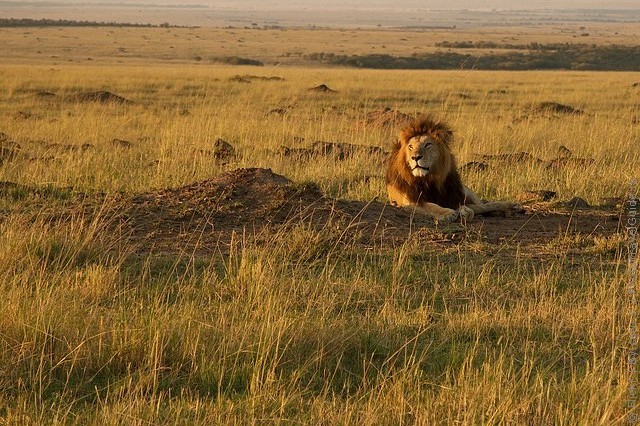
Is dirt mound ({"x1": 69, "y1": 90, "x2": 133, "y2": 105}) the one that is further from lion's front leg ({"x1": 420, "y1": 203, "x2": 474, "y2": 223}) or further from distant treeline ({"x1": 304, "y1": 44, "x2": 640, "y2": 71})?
distant treeline ({"x1": 304, "y1": 44, "x2": 640, "y2": 71})

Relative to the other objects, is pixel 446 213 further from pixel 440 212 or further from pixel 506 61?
pixel 506 61

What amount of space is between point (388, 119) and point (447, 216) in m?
8.31

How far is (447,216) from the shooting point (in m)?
7.80

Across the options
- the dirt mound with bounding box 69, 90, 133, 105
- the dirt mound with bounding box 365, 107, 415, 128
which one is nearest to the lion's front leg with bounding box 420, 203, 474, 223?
the dirt mound with bounding box 365, 107, 415, 128

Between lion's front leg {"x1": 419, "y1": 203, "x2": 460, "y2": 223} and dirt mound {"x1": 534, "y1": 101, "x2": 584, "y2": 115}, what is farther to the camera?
dirt mound {"x1": 534, "y1": 101, "x2": 584, "y2": 115}

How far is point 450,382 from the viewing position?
163 inches

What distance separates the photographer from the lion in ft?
25.8

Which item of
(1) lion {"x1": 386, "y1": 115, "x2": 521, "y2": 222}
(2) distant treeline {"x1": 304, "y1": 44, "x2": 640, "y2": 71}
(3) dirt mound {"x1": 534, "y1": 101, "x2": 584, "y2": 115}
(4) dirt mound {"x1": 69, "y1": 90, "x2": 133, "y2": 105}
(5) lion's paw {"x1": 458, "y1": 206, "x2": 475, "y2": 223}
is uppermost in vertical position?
(1) lion {"x1": 386, "y1": 115, "x2": 521, "y2": 222}

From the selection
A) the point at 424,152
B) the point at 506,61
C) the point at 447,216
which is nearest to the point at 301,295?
the point at 447,216

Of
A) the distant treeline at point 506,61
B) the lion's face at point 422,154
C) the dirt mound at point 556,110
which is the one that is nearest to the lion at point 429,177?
the lion's face at point 422,154

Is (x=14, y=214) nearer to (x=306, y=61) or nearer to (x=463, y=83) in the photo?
(x=463, y=83)

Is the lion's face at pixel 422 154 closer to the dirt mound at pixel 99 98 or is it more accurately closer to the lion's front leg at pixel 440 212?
the lion's front leg at pixel 440 212

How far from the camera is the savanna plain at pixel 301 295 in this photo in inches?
153

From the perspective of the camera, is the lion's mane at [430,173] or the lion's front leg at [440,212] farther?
the lion's mane at [430,173]
